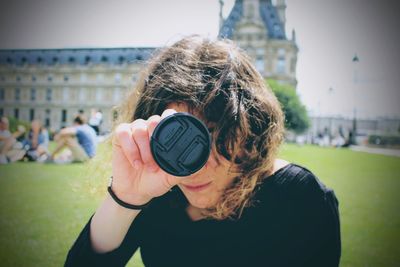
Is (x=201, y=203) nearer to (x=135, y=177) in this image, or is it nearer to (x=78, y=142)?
(x=135, y=177)

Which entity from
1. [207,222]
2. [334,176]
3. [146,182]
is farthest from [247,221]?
[334,176]

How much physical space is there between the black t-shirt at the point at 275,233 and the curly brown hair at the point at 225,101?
0.05 meters

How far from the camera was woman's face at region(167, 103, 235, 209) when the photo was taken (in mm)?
1095

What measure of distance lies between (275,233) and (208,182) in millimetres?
290

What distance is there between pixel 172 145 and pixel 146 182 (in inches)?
7.9

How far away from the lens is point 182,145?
2.72 ft

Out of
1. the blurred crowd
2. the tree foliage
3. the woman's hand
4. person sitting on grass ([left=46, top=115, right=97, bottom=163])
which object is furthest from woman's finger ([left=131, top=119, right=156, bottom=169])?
the tree foliage

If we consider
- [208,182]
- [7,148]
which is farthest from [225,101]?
[7,148]

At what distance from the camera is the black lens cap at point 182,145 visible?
0.82m

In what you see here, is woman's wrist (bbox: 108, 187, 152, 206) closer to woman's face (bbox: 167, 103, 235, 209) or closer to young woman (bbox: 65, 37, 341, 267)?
young woman (bbox: 65, 37, 341, 267)

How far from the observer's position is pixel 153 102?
1.13m

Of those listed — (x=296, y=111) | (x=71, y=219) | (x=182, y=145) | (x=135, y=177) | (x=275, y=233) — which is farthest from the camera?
(x=296, y=111)

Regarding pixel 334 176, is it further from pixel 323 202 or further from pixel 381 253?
Answer: pixel 323 202

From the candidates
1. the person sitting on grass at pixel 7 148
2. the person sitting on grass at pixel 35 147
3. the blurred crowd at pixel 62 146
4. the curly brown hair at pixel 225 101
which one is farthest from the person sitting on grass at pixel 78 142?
the curly brown hair at pixel 225 101
